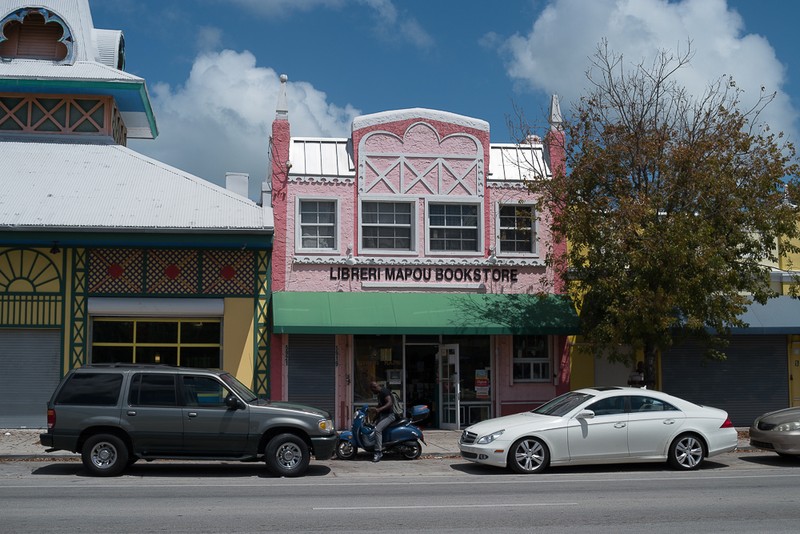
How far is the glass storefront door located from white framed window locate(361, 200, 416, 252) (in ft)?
8.77

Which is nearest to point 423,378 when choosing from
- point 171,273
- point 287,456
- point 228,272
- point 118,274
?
point 228,272

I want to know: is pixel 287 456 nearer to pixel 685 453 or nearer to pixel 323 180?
pixel 685 453

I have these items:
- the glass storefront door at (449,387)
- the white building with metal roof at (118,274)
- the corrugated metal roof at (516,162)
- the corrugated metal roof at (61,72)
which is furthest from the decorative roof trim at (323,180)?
the corrugated metal roof at (61,72)

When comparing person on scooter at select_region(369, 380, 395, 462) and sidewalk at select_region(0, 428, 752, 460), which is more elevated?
person on scooter at select_region(369, 380, 395, 462)

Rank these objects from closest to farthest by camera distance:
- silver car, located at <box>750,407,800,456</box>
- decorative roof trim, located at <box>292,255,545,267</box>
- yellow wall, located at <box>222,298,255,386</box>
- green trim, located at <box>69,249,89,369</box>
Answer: silver car, located at <box>750,407,800,456</box>, green trim, located at <box>69,249,89,369</box>, yellow wall, located at <box>222,298,255,386</box>, decorative roof trim, located at <box>292,255,545,267</box>

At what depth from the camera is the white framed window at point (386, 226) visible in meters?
20.7

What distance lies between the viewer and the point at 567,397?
15094mm

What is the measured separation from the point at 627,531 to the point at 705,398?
13688mm

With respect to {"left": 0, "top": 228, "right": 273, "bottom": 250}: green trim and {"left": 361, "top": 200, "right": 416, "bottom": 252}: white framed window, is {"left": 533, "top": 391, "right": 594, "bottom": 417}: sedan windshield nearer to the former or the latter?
{"left": 361, "top": 200, "right": 416, "bottom": 252}: white framed window

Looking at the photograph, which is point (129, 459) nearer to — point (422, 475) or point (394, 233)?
point (422, 475)

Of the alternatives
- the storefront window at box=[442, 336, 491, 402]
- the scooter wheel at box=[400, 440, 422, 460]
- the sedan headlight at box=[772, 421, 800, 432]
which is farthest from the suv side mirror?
the sedan headlight at box=[772, 421, 800, 432]

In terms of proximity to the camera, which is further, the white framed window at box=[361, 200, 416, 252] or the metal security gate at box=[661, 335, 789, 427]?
the metal security gate at box=[661, 335, 789, 427]

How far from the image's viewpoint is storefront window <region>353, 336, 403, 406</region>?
20.3m

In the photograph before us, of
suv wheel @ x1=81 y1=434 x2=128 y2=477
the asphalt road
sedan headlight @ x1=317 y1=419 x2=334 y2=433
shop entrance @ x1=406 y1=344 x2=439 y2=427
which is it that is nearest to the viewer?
the asphalt road
